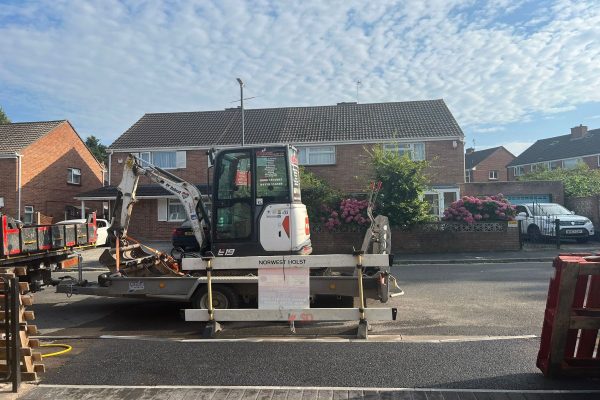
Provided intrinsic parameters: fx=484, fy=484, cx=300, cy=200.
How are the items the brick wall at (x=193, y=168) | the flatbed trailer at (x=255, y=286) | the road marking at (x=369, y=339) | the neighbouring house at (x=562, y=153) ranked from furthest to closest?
the neighbouring house at (x=562, y=153) < the brick wall at (x=193, y=168) < the flatbed trailer at (x=255, y=286) < the road marking at (x=369, y=339)

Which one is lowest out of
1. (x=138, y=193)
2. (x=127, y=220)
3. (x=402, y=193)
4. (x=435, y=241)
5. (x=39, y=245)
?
(x=435, y=241)

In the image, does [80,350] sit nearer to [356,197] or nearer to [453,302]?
[453,302]

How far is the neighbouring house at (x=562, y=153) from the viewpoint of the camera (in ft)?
148

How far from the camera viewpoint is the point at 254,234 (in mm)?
8023

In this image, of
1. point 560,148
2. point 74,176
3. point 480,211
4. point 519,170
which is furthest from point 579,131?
point 74,176

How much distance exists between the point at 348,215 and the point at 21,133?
23.2 metres

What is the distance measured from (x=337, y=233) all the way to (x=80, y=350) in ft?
43.5

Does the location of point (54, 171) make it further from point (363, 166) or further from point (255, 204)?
point (255, 204)

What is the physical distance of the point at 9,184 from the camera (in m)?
27.8

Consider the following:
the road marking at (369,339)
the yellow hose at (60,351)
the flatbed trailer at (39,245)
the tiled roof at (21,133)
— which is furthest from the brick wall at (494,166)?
the yellow hose at (60,351)

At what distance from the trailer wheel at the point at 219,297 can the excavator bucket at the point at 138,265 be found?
712 millimetres

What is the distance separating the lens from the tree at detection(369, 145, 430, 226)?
18.7 meters

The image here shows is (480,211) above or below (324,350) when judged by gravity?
above

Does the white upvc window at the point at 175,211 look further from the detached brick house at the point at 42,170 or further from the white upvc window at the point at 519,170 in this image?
A: the white upvc window at the point at 519,170
